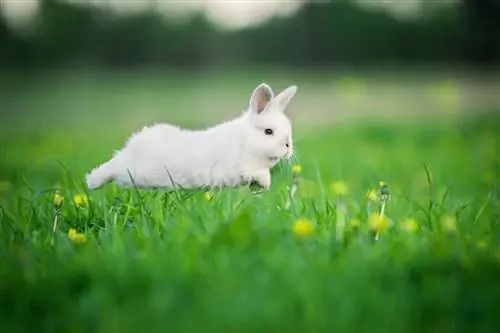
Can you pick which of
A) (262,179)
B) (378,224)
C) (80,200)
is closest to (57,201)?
(80,200)

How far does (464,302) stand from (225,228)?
0.51 metres

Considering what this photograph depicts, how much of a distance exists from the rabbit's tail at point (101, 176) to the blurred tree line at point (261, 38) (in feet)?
4.99

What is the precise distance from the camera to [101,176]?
6.11 ft

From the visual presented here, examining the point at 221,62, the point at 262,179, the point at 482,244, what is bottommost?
the point at 482,244

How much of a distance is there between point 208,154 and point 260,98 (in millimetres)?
190

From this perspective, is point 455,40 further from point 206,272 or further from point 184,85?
point 206,272

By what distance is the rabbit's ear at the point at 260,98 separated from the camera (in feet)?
6.06

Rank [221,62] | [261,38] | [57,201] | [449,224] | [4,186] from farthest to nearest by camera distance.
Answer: [221,62]
[261,38]
[4,186]
[57,201]
[449,224]

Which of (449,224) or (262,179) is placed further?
(262,179)

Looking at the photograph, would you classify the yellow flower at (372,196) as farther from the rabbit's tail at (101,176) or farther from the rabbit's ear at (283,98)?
the rabbit's tail at (101,176)

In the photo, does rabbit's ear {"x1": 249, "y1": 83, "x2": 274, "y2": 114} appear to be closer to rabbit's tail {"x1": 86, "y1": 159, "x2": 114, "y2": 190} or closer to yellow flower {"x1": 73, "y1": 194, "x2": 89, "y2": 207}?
rabbit's tail {"x1": 86, "y1": 159, "x2": 114, "y2": 190}

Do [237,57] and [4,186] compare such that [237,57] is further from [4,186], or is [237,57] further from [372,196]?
[372,196]

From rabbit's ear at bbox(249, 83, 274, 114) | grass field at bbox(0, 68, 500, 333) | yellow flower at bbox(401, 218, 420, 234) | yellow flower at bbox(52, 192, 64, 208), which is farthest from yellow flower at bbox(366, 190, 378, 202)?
yellow flower at bbox(52, 192, 64, 208)

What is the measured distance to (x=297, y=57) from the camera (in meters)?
3.69
